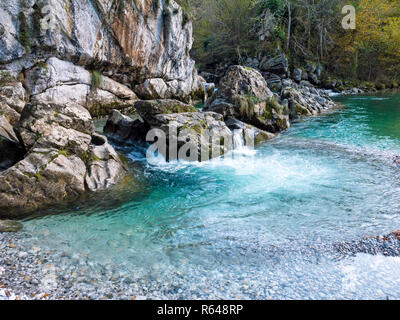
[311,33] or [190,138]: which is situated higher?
[311,33]

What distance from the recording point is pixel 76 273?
461 centimetres

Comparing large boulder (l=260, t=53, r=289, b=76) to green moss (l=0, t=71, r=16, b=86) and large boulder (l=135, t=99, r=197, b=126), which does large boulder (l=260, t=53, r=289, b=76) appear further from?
green moss (l=0, t=71, r=16, b=86)

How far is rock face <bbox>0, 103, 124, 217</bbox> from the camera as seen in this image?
7.01 meters

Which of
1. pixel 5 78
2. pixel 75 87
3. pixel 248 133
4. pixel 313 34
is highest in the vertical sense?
pixel 313 34

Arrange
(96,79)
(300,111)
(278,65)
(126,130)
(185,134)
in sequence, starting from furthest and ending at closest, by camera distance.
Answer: (278,65) < (300,111) < (96,79) < (126,130) < (185,134)

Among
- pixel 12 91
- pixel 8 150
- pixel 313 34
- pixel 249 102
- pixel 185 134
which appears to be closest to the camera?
pixel 8 150

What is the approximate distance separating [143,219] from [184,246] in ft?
5.47

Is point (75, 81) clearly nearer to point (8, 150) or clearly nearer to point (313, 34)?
point (8, 150)

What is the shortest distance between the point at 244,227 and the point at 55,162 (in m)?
5.53

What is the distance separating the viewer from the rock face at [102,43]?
1484 centimetres

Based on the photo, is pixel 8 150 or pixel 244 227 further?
pixel 8 150

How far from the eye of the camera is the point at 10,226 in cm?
598

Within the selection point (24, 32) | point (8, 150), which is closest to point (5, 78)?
point (24, 32)
